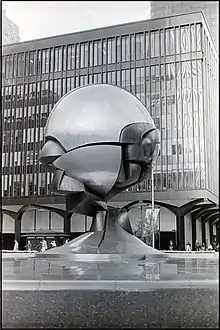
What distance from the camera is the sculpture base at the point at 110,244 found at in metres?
7.41

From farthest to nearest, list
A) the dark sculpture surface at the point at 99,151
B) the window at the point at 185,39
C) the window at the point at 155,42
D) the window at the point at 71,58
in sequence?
the window at the point at 71,58
the window at the point at 155,42
the window at the point at 185,39
the dark sculpture surface at the point at 99,151

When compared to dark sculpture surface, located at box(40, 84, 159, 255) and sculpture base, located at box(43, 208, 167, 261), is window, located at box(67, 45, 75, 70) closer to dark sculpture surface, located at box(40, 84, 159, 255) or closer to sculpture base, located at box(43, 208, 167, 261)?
dark sculpture surface, located at box(40, 84, 159, 255)

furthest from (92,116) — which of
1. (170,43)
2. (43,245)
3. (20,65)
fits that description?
(20,65)

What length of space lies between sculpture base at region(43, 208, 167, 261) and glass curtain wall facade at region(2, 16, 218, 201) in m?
19.5

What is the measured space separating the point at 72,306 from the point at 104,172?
4266 mm

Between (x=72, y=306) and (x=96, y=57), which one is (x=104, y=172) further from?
(x=96, y=57)

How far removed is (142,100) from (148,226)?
26.0 feet

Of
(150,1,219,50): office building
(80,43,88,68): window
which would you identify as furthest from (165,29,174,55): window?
(150,1,219,50): office building

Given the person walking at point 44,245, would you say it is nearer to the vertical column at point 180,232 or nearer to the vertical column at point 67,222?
the vertical column at point 67,222

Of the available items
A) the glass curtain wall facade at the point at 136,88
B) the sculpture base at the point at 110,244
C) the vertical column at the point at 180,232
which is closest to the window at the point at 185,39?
the glass curtain wall facade at the point at 136,88

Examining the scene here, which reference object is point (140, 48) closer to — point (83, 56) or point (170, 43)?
point (170, 43)

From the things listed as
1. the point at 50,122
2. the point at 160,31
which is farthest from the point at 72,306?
the point at 160,31

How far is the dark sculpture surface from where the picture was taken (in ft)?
24.7

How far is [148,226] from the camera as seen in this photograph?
28.6m
